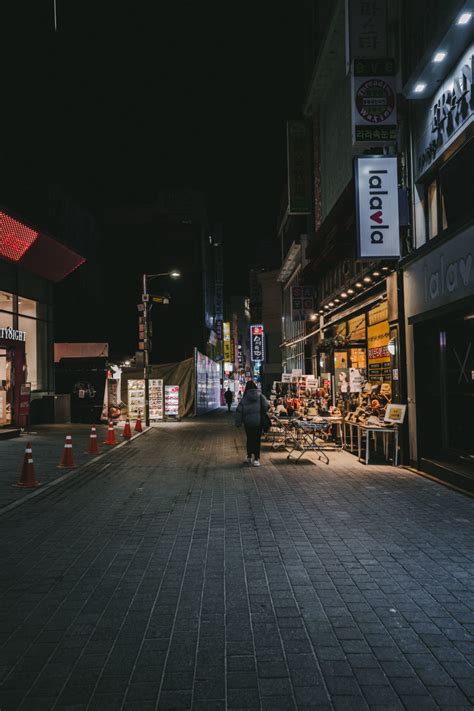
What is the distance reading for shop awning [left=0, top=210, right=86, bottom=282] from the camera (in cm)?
2202

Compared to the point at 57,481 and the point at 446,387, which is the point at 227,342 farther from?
the point at 57,481

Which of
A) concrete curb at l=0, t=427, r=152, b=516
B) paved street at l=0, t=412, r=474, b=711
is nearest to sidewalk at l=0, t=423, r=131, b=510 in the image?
concrete curb at l=0, t=427, r=152, b=516

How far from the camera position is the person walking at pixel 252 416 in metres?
12.8

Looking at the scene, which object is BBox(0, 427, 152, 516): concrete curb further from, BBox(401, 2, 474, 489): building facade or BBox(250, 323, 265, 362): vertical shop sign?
BBox(250, 323, 265, 362): vertical shop sign

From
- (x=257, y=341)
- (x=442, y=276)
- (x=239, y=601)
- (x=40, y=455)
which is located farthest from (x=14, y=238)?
(x=257, y=341)

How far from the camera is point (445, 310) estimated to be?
996cm

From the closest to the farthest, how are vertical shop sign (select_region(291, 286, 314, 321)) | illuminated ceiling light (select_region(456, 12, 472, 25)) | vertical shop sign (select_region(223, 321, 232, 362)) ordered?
illuminated ceiling light (select_region(456, 12, 472, 25))
vertical shop sign (select_region(291, 286, 314, 321))
vertical shop sign (select_region(223, 321, 232, 362))

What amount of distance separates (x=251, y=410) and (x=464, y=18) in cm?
834

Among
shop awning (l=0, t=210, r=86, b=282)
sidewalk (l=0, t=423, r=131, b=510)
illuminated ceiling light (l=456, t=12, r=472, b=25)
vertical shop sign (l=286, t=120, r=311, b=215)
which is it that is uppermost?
vertical shop sign (l=286, t=120, r=311, b=215)

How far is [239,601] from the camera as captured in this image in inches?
188

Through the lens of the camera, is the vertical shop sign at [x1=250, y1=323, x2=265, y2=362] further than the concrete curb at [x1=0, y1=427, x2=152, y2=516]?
Yes

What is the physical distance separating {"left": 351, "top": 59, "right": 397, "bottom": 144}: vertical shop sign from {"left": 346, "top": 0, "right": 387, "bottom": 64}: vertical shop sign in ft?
2.89

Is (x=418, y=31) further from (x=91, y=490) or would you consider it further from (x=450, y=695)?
(x=450, y=695)

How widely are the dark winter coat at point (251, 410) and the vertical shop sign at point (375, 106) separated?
20.3 ft
